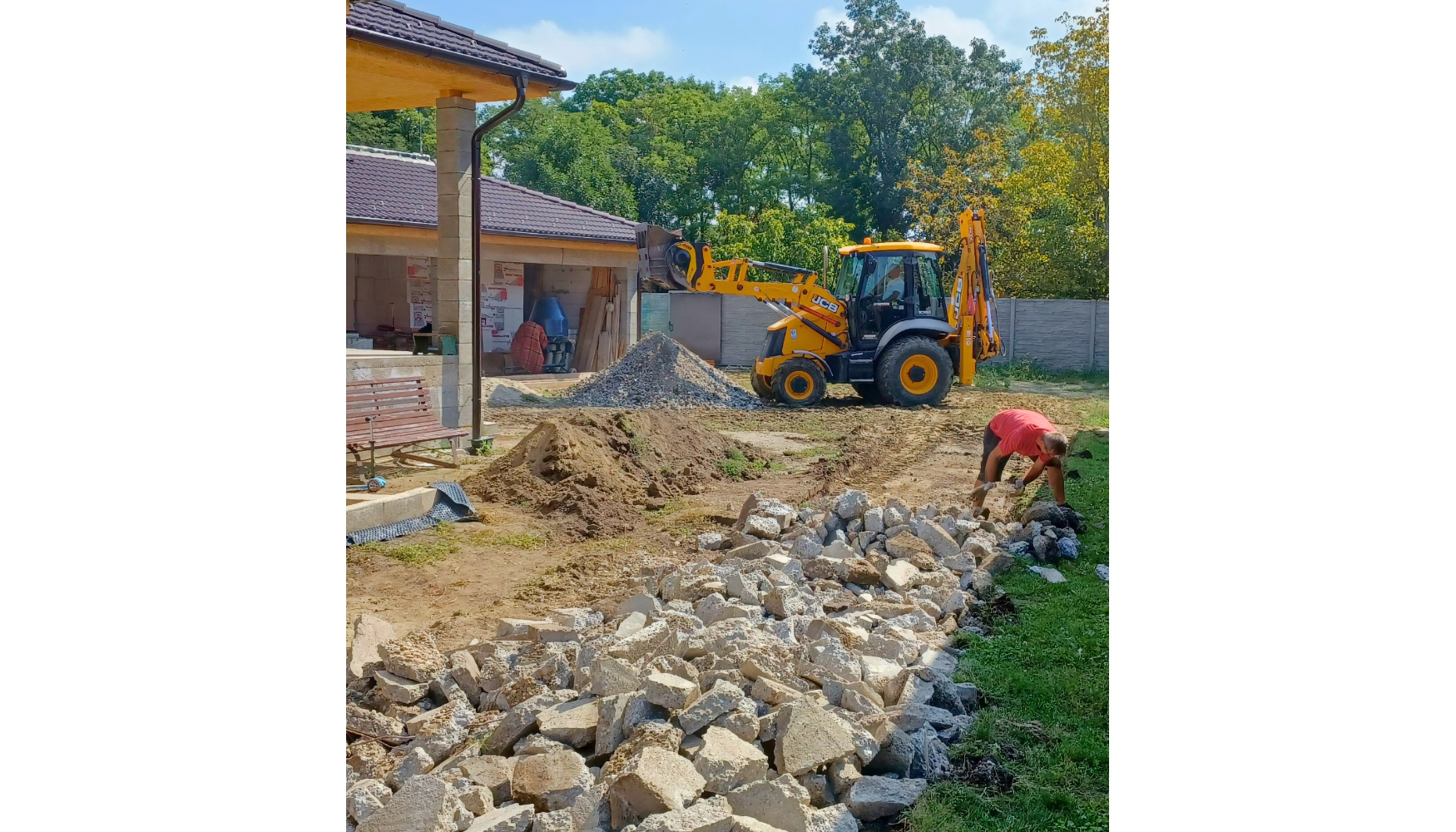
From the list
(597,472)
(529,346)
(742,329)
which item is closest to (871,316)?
(529,346)

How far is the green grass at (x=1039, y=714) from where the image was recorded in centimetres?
330

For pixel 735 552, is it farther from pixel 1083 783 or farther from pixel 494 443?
pixel 494 443

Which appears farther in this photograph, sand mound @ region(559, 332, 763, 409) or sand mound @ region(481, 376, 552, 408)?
sand mound @ region(559, 332, 763, 409)

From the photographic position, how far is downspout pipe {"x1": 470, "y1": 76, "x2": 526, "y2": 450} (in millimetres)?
9633

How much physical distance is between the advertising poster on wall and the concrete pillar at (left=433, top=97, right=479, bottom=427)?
8093 mm

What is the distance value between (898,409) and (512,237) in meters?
6.51

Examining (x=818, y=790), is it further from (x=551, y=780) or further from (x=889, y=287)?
(x=889, y=287)

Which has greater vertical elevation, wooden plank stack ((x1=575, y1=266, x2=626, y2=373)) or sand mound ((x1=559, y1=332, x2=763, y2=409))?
wooden plank stack ((x1=575, y1=266, x2=626, y2=373))

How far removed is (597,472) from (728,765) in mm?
5388

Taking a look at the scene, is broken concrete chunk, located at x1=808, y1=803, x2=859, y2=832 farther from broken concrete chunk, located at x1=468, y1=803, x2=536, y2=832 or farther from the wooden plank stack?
the wooden plank stack

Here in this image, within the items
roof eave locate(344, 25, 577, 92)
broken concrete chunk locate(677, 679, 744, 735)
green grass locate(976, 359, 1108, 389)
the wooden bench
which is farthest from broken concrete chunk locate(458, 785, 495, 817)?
green grass locate(976, 359, 1108, 389)

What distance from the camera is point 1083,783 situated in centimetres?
348

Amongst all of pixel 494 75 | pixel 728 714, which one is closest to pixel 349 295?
pixel 494 75

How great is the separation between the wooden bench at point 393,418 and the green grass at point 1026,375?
1137 centimetres
